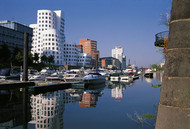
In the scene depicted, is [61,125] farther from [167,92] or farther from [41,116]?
[167,92]

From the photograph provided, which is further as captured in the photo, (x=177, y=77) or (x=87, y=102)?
(x=87, y=102)

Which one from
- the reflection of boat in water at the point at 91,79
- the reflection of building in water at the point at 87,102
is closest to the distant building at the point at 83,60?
the reflection of boat in water at the point at 91,79

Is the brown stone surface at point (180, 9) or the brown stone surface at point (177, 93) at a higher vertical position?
the brown stone surface at point (180, 9)

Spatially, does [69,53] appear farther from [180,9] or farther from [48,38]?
[180,9]

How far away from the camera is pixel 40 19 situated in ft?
522

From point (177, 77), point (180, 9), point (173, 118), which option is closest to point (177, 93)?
point (177, 77)

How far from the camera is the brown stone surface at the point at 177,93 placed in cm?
302

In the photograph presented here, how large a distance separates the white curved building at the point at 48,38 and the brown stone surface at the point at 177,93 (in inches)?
5396

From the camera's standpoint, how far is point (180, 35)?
10.3 feet

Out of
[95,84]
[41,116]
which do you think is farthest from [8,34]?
[41,116]

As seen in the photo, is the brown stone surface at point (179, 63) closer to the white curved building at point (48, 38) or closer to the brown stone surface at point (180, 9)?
the brown stone surface at point (180, 9)

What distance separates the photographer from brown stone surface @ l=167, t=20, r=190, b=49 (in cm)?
309

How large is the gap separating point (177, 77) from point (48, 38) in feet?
492

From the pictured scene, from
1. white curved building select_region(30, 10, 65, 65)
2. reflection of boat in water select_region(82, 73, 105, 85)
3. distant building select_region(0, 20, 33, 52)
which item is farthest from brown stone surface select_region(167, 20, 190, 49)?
white curved building select_region(30, 10, 65, 65)
